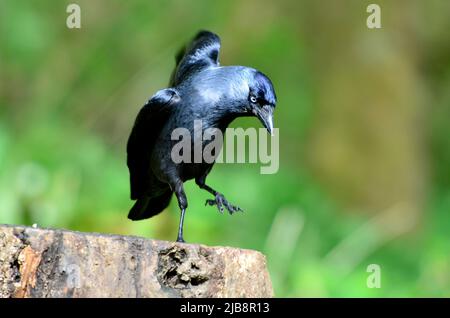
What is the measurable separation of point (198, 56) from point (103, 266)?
1558 millimetres

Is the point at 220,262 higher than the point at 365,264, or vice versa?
the point at 365,264

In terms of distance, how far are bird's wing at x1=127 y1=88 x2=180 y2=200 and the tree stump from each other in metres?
0.90

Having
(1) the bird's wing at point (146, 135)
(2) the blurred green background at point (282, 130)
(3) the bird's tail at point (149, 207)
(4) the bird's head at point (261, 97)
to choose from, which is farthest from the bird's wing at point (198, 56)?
(2) the blurred green background at point (282, 130)

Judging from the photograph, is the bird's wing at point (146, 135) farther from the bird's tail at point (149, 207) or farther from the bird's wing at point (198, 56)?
the bird's wing at point (198, 56)

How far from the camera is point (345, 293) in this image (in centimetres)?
685

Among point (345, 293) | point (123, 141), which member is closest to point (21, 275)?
point (345, 293)

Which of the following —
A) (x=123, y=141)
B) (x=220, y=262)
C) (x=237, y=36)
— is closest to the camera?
(x=220, y=262)

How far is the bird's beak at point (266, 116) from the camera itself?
409cm

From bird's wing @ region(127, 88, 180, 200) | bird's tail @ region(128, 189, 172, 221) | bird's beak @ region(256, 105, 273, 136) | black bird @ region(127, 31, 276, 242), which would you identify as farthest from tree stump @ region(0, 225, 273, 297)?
bird's tail @ region(128, 189, 172, 221)

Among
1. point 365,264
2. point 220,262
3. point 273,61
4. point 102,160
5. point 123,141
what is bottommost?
point 220,262

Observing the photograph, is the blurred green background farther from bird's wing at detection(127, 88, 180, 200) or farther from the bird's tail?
bird's wing at detection(127, 88, 180, 200)
